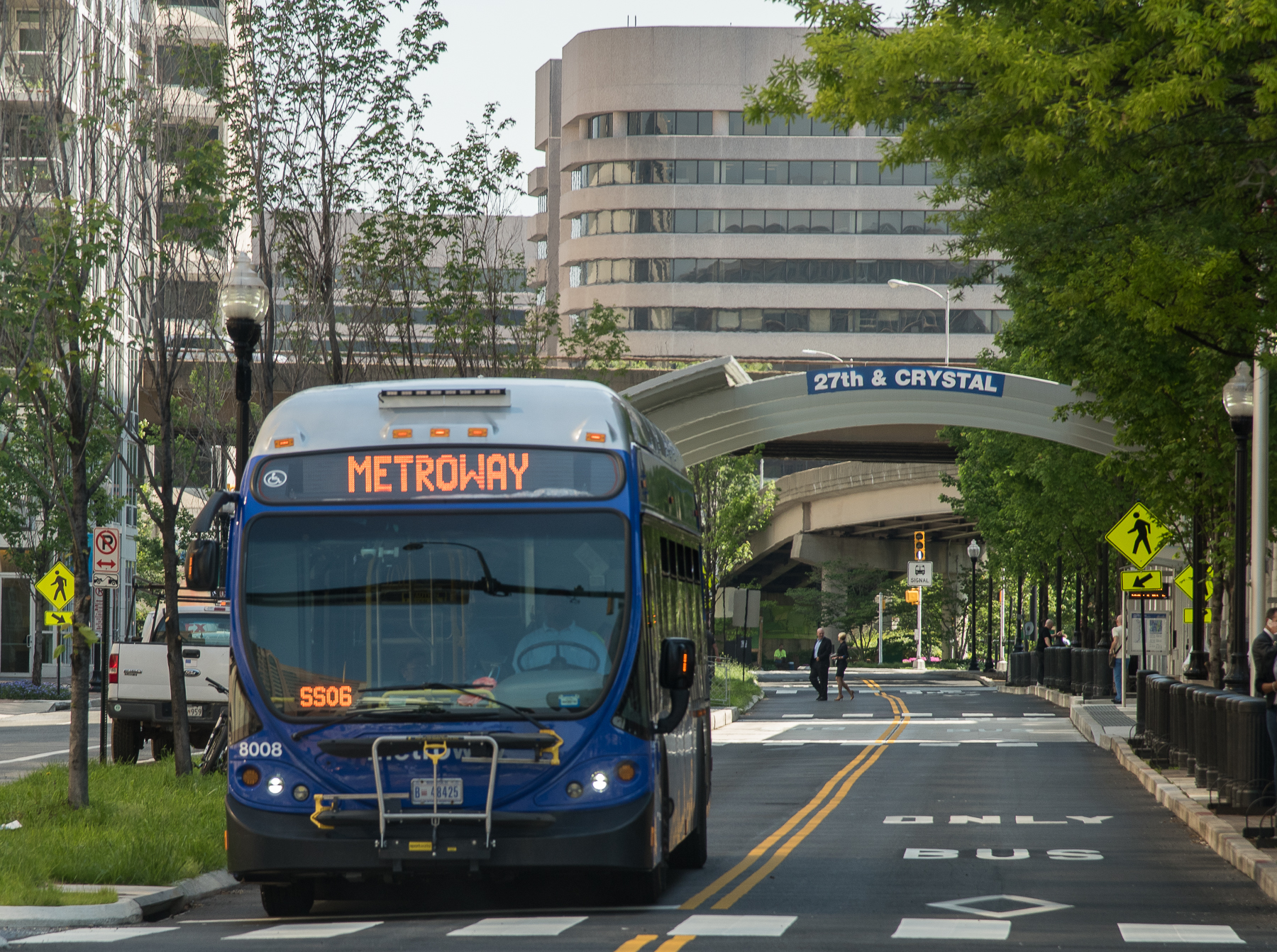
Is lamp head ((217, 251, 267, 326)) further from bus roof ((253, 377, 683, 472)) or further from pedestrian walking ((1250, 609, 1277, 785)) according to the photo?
pedestrian walking ((1250, 609, 1277, 785))

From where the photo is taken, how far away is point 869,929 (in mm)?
10266

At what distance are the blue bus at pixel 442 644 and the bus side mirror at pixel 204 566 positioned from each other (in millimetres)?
17

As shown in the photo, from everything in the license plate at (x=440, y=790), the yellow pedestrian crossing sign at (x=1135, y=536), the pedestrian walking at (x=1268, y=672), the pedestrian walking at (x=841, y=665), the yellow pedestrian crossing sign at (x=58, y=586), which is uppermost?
the yellow pedestrian crossing sign at (x=1135, y=536)

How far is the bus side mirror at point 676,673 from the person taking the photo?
34.2 feet

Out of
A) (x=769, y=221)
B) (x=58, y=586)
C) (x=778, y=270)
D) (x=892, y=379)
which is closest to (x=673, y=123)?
(x=769, y=221)

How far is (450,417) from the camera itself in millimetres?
10914

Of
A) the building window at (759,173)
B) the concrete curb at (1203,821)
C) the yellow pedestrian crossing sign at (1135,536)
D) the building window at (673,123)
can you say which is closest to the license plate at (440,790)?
the concrete curb at (1203,821)

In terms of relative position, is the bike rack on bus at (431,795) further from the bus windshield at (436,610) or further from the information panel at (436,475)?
the information panel at (436,475)

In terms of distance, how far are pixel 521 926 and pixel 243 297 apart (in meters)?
7.87

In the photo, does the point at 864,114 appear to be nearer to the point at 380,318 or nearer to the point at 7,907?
the point at 7,907

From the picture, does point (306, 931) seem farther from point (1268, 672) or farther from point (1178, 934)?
point (1268, 672)

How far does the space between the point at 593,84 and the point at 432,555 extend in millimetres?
99225

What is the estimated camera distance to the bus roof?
1078 centimetres

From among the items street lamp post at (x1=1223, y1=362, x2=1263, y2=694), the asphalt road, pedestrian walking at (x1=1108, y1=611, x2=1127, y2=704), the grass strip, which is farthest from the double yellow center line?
pedestrian walking at (x1=1108, y1=611, x2=1127, y2=704)
